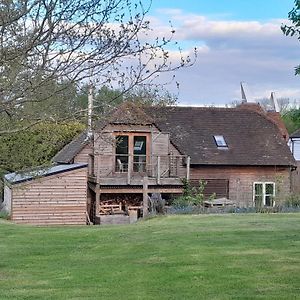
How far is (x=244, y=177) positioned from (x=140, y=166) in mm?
6829

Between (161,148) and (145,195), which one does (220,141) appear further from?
(145,195)

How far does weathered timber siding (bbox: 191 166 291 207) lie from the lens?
40031 mm

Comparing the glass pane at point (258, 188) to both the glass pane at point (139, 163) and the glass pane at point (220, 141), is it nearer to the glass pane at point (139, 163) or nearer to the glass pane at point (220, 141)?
the glass pane at point (220, 141)

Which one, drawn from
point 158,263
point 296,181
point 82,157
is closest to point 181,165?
point 82,157

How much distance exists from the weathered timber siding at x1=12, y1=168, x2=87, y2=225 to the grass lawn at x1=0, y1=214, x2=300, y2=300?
393 inches

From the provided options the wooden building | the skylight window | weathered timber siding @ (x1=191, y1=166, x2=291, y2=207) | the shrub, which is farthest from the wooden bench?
the skylight window

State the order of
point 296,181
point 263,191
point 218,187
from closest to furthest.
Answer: point 218,187
point 263,191
point 296,181

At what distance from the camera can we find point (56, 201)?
3300cm

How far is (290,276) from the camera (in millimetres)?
12141

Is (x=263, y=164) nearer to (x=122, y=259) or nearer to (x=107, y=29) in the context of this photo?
(x=122, y=259)

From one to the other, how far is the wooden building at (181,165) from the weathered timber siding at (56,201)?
0.05 metres

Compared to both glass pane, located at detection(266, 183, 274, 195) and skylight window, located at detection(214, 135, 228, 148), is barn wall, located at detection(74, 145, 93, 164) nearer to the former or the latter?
skylight window, located at detection(214, 135, 228, 148)

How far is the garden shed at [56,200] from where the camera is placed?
32469mm

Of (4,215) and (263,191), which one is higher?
(263,191)
